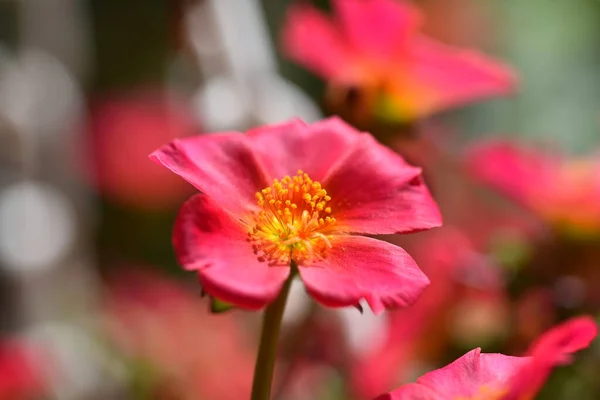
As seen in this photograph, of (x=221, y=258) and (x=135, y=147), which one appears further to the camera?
(x=135, y=147)

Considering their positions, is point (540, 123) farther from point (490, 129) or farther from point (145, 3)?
point (145, 3)

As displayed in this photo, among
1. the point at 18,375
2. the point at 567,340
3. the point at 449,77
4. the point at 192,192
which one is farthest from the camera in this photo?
the point at 192,192

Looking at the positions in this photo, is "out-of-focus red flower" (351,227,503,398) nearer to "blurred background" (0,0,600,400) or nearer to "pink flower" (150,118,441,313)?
"blurred background" (0,0,600,400)

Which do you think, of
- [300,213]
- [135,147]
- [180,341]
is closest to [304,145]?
[300,213]

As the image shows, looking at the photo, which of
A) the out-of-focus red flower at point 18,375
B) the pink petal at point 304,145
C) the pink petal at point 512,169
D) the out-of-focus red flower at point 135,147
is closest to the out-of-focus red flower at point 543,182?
the pink petal at point 512,169

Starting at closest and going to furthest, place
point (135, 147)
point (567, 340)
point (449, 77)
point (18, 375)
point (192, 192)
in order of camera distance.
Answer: point (567, 340)
point (449, 77)
point (18, 375)
point (192, 192)
point (135, 147)

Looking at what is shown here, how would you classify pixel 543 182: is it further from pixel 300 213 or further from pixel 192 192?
pixel 192 192
